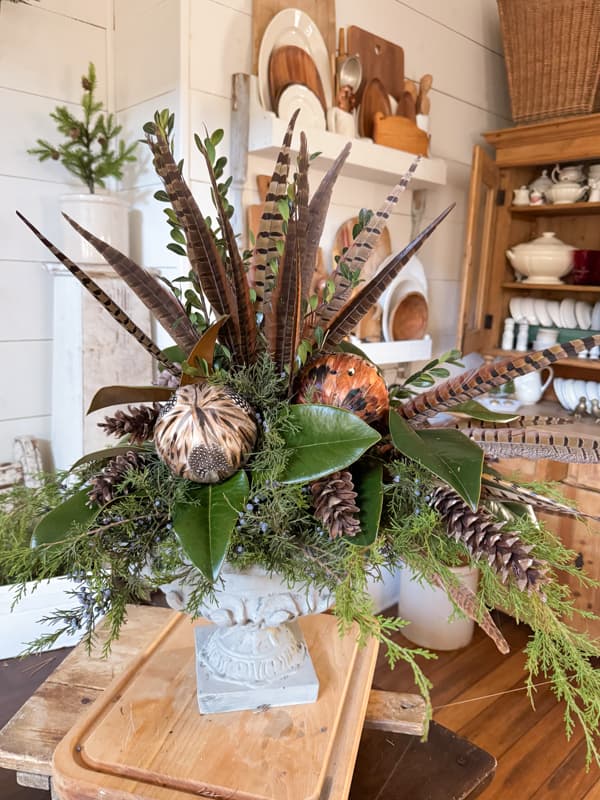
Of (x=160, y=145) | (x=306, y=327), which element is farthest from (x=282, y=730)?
(x=160, y=145)

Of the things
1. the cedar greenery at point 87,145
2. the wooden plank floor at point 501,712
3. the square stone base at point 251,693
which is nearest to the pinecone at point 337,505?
the square stone base at point 251,693

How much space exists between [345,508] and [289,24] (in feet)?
5.70

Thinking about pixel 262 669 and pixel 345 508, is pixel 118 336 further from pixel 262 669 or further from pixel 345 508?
pixel 345 508

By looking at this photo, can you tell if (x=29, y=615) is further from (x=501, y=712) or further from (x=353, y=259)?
(x=501, y=712)

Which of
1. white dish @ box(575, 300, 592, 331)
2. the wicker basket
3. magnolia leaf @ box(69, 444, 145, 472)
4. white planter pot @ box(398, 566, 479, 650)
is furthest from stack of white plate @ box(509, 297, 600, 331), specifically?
magnolia leaf @ box(69, 444, 145, 472)

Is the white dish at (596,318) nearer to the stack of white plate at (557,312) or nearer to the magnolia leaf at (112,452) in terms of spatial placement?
the stack of white plate at (557,312)

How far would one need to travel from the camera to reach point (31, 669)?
120cm

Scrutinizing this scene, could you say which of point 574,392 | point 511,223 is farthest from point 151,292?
point 511,223

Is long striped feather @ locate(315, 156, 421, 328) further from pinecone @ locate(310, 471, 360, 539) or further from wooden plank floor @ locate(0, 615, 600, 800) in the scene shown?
wooden plank floor @ locate(0, 615, 600, 800)

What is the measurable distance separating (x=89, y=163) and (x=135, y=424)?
1303 mm

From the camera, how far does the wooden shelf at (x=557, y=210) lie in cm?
232

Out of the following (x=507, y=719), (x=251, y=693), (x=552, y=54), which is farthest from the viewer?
(x=552, y=54)

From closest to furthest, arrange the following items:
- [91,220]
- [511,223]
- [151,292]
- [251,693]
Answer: [151,292] < [251,693] < [91,220] < [511,223]

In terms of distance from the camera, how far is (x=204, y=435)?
22.3 inches
